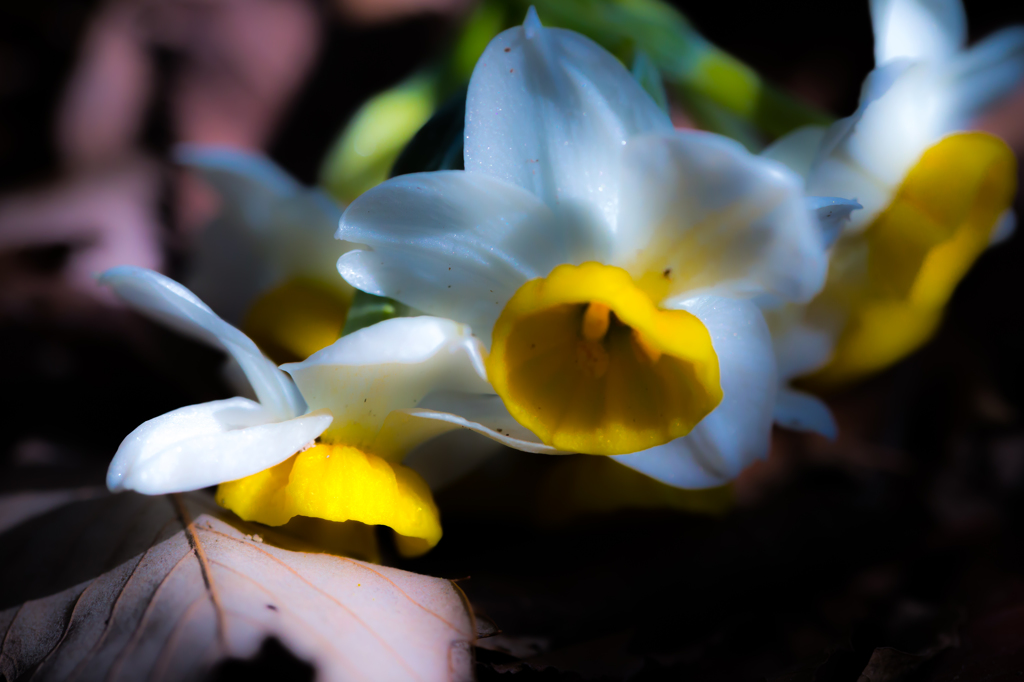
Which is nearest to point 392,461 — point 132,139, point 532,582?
point 532,582

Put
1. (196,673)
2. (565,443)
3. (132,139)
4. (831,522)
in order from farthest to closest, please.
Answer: (132,139) → (831,522) → (565,443) → (196,673)

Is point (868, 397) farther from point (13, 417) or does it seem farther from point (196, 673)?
point (13, 417)

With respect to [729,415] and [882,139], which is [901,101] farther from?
[729,415]

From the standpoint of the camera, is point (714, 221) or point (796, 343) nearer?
point (714, 221)

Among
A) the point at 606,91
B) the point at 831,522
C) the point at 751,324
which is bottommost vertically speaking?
the point at 831,522

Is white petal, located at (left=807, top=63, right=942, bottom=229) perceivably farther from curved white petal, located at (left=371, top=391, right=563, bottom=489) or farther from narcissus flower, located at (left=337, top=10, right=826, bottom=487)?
curved white petal, located at (left=371, top=391, right=563, bottom=489)

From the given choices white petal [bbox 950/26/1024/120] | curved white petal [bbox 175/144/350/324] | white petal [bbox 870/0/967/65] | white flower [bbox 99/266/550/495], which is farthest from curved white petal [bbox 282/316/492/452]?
white petal [bbox 950/26/1024/120]

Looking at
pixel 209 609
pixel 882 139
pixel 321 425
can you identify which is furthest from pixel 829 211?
pixel 209 609

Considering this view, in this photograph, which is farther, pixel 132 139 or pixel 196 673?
pixel 132 139
